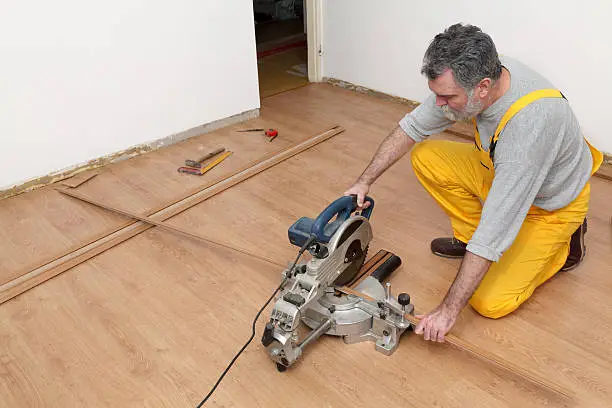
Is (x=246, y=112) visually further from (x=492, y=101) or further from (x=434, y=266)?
(x=492, y=101)

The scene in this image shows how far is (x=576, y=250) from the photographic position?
2084 mm

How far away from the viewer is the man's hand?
5.28ft

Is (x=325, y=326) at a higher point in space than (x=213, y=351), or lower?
higher

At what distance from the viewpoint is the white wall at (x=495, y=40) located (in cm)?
284

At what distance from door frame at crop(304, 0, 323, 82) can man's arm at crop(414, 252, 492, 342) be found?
317 centimetres

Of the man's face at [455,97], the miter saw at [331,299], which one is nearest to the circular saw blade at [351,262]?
the miter saw at [331,299]

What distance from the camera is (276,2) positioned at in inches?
265

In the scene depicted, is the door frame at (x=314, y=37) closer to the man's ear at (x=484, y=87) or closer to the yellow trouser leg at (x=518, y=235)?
the yellow trouser leg at (x=518, y=235)

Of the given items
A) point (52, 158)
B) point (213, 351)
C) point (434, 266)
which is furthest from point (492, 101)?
point (52, 158)

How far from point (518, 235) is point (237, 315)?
3.68ft

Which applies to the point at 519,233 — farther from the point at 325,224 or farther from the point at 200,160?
the point at 200,160

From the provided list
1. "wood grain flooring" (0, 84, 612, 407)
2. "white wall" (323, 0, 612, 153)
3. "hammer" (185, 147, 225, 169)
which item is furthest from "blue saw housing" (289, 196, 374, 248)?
"white wall" (323, 0, 612, 153)

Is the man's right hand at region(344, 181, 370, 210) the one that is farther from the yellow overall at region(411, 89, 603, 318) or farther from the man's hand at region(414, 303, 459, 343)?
the man's hand at region(414, 303, 459, 343)

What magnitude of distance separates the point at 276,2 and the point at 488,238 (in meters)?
5.92
